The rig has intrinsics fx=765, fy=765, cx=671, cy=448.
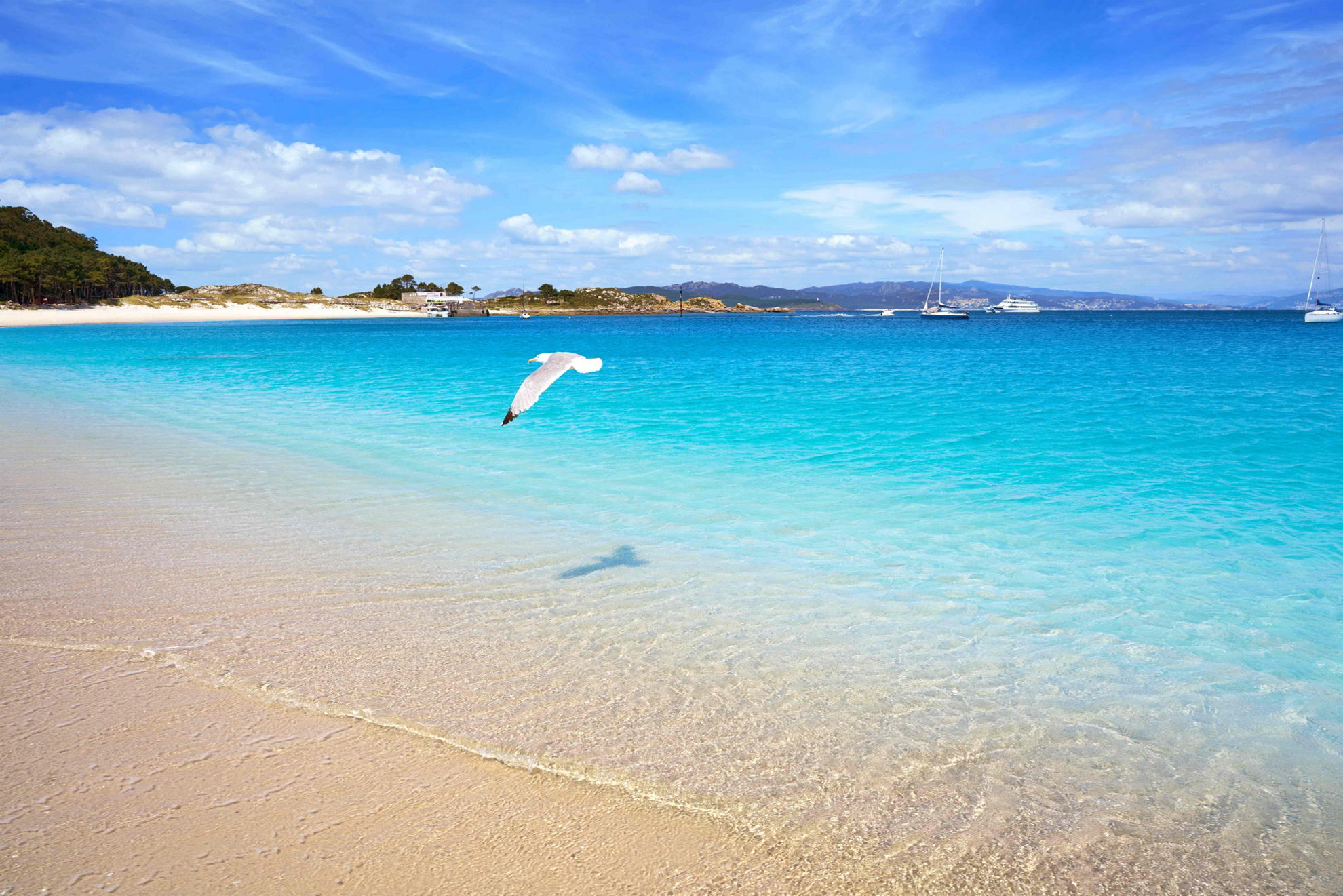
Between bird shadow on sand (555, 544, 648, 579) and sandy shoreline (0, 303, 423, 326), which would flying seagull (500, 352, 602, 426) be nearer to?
bird shadow on sand (555, 544, 648, 579)

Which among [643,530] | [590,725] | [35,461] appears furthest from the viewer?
[35,461]

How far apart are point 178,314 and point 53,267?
22.6 meters

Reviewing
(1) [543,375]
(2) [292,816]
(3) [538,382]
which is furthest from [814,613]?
(2) [292,816]

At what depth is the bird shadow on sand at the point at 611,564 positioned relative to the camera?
8.00 m

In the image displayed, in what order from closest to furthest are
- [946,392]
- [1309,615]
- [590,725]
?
[590,725] → [1309,615] → [946,392]

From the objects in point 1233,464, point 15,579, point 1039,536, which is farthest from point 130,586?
point 1233,464

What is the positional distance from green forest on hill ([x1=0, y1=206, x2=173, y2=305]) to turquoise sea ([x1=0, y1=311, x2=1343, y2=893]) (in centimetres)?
12469

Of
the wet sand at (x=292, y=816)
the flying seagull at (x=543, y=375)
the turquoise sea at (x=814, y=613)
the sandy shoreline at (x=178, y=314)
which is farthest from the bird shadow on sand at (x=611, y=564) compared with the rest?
the sandy shoreline at (x=178, y=314)

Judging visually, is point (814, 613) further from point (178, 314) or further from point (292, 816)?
point (178, 314)

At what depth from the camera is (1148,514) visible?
36.1ft

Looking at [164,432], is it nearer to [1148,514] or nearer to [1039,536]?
[1039,536]

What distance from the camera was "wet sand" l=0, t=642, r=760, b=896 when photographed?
3.41 m

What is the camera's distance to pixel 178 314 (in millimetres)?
134000

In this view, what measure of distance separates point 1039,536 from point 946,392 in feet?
61.2
